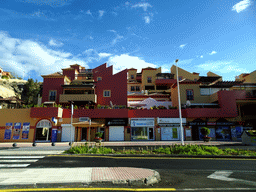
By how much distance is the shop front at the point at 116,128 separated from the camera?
28547 mm

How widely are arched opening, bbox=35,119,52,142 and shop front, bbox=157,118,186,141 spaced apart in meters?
17.4

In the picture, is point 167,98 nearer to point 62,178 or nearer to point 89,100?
point 89,100

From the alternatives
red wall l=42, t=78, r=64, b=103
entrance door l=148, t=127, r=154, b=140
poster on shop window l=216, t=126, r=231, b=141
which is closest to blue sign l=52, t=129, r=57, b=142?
red wall l=42, t=78, r=64, b=103

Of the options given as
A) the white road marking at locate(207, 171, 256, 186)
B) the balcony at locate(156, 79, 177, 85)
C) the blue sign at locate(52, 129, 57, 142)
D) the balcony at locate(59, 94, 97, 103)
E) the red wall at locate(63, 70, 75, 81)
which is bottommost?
the white road marking at locate(207, 171, 256, 186)

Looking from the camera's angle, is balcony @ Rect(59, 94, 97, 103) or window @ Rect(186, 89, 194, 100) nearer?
window @ Rect(186, 89, 194, 100)

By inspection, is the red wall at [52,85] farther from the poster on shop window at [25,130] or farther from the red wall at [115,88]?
the poster on shop window at [25,130]

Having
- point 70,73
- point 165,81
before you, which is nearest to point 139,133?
point 165,81

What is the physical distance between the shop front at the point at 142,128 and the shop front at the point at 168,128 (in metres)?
1.46

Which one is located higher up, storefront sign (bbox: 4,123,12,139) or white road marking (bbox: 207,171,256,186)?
storefront sign (bbox: 4,123,12,139)

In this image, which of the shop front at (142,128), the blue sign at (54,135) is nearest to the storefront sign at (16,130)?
the blue sign at (54,135)

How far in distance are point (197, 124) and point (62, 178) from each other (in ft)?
87.1

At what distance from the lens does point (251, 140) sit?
20.4 meters

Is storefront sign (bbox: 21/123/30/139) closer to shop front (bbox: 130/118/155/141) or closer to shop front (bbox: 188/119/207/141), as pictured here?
shop front (bbox: 130/118/155/141)

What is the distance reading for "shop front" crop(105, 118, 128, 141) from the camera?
28.5 metres
